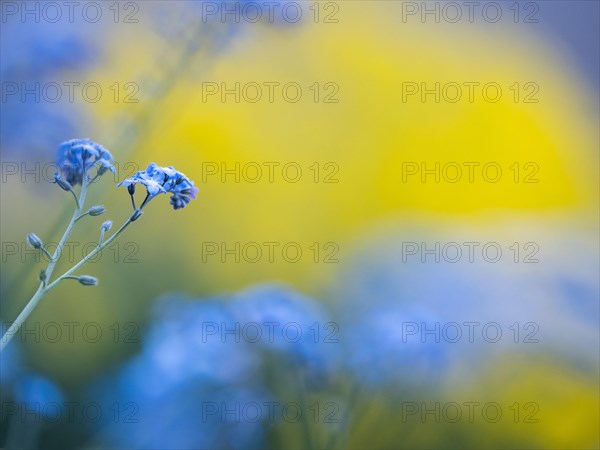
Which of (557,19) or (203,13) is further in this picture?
(557,19)

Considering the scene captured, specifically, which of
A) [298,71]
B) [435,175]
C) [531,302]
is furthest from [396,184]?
[531,302]

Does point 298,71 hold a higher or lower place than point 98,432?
higher

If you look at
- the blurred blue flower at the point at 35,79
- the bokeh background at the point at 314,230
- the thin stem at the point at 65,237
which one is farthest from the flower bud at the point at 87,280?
the blurred blue flower at the point at 35,79

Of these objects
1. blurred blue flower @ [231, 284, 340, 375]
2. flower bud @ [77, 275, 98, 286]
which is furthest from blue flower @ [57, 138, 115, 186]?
blurred blue flower @ [231, 284, 340, 375]

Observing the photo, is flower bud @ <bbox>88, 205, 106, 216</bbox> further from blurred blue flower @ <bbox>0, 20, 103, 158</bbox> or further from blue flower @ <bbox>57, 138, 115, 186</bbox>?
blurred blue flower @ <bbox>0, 20, 103, 158</bbox>

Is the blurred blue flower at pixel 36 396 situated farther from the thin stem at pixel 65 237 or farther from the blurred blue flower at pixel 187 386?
the thin stem at pixel 65 237

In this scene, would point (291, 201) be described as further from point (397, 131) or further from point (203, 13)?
point (203, 13)
